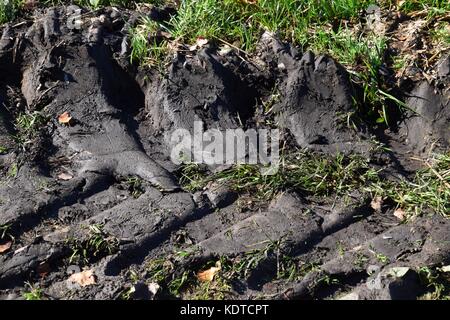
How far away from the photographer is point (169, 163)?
432cm

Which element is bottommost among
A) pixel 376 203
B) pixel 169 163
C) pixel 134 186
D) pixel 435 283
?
pixel 435 283

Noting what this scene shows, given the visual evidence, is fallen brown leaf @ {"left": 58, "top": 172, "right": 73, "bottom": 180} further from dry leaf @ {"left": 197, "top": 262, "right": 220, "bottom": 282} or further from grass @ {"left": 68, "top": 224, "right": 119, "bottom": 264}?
dry leaf @ {"left": 197, "top": 262, "right": 220, "bottom": 282}

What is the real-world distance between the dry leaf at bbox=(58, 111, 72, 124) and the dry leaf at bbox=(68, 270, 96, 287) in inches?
45.6

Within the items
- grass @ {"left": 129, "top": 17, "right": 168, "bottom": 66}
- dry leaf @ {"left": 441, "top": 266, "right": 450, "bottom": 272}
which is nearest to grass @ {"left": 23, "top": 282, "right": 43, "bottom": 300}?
grass @ {"left": 129, "top": 17, "right": 168, "bottom": 66}

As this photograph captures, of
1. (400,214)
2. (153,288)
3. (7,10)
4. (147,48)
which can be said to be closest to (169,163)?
(147,48)

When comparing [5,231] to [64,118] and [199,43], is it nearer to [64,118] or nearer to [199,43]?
[64,118]

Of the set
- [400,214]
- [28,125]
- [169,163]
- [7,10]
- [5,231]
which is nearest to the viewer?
[5,231]

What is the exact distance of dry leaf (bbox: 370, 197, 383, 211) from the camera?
4.04m

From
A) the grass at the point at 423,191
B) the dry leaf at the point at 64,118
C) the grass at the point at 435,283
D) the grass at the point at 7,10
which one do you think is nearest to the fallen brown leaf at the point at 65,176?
the dry leaf at the point at 64,118

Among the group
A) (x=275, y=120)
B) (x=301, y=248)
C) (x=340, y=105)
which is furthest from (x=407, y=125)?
(x=301, y=248)

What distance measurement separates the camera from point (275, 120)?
179 inches

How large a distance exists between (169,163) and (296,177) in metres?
0.74
